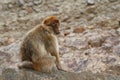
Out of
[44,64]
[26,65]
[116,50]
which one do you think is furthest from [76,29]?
[26,65]

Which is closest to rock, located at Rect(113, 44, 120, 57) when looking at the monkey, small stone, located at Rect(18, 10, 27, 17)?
the monkey

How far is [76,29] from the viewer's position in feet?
35.6

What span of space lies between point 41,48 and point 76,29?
12.4 ft

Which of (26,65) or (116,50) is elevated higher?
(26,65)

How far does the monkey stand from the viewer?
23.3ft

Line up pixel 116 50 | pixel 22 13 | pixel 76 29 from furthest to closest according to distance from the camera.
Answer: pixel 22 13, pixel 76 29, pixel 116 50

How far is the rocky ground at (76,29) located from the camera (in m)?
9.49

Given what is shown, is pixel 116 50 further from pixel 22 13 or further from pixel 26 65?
pixel 22 13

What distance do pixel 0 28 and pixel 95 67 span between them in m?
3.52

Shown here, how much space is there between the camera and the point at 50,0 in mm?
12148

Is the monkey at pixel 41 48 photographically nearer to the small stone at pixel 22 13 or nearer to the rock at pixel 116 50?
the rock at pixel 116 50

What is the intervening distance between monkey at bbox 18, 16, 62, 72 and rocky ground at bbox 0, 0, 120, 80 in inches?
74.6

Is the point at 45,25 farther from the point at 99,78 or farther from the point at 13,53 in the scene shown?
the point at 13,53

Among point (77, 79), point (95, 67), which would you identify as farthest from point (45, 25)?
point (95, 67)
